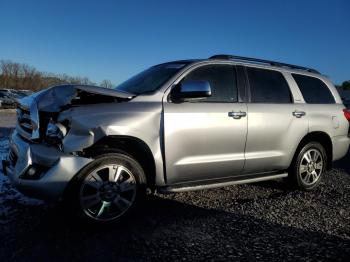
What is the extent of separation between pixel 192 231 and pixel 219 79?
1897 millimetres

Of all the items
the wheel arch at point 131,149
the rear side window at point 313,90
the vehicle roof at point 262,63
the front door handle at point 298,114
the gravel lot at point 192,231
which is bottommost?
the gravel lot at point 192,231

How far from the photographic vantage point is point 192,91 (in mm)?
4051

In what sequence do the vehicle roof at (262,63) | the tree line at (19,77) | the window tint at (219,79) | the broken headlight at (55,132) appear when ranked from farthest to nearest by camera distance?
the tree line at (19,77) → the vehicle roof at (262,63) → the window tint at (219,79) → the broken headlight at (55,132)

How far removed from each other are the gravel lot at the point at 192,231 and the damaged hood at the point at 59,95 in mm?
1180

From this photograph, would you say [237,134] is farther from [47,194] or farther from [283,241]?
[47,194]

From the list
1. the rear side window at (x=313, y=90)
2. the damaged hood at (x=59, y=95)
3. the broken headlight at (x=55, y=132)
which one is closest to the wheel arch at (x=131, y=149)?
the broken headlight at (x=55, y=132)

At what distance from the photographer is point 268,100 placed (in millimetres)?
5023

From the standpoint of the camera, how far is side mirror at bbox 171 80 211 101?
13.3 ft

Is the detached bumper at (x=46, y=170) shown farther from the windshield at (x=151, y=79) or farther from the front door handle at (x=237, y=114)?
the front door handle at (x=237, y=114)

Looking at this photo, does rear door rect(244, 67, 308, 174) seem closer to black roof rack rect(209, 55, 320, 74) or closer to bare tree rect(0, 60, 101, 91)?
black roof rack rect(209, 55, 320, 74)

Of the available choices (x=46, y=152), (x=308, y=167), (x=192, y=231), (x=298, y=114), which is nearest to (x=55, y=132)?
(x=46, y=152)

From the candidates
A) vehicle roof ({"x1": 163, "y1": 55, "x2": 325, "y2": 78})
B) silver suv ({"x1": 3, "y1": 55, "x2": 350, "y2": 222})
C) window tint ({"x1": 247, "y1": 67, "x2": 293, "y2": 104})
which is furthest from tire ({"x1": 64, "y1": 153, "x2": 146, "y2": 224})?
window tint ({"x1": 247, "y1": 67, "x2": 293, "y2": 104})

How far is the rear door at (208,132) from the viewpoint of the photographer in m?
4.04

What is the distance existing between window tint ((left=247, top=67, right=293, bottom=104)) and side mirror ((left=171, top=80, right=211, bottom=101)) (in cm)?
100
